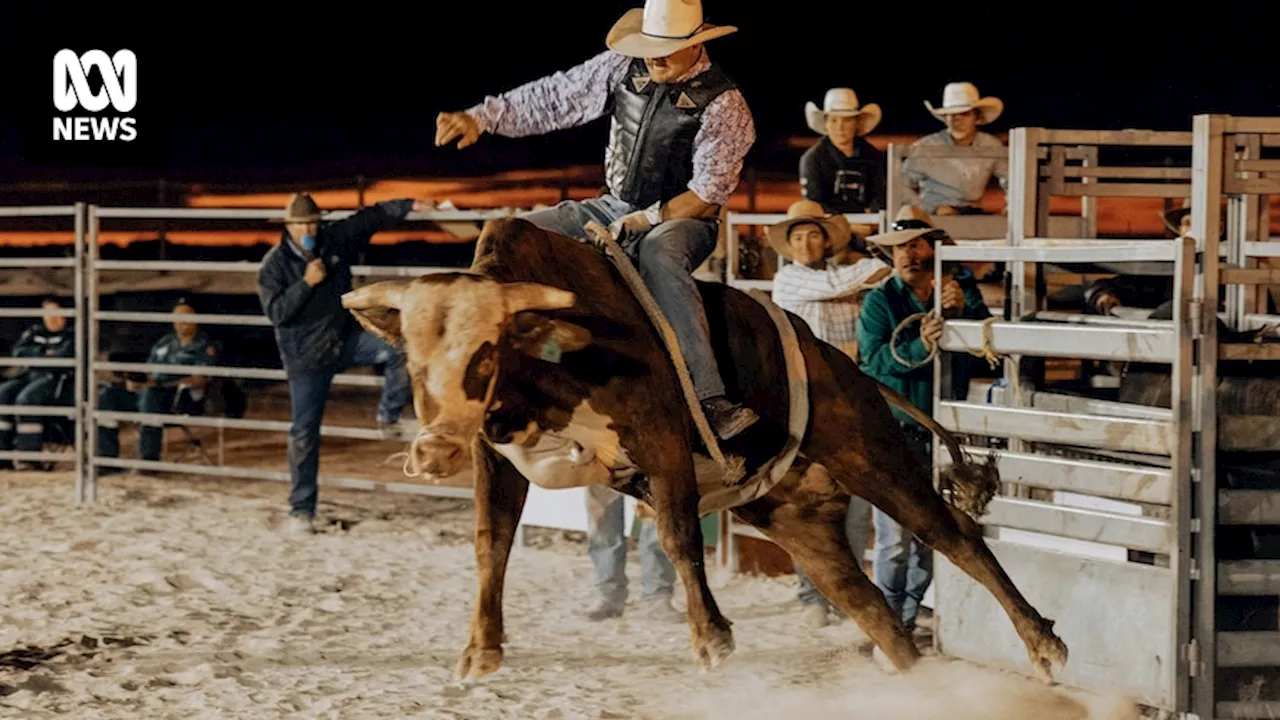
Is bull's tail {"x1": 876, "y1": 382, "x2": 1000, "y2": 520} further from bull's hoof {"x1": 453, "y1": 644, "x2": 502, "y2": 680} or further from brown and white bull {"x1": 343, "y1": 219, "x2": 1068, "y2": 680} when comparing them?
bull's hoof {"x1": 453, "y1": 644, "x2": 502, "y2": 680}

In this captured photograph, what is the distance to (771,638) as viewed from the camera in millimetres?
6797

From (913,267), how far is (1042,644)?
6.35 ft

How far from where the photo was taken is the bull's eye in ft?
12.6

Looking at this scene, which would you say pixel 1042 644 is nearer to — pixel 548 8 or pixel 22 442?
pixel 22 442

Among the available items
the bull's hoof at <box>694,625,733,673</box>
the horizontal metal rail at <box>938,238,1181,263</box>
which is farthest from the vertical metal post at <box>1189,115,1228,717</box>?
the bull's hoof at <box>694,625,733,673</box>

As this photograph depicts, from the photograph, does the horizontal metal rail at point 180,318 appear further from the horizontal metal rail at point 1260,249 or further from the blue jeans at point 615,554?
the horizontal metal rail at point 1260,249

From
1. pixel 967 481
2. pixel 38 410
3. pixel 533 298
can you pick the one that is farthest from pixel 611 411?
pixel 38 410

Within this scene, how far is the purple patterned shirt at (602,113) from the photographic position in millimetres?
4680

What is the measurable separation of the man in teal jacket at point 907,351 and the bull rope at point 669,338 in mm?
1932

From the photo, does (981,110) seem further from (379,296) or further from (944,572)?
(379,296)

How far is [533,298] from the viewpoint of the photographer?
397 cm

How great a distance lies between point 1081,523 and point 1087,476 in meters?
0.17

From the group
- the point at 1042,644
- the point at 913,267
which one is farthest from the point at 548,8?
the point at 1042,644

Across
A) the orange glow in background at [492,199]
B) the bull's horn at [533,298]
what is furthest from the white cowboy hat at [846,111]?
A: the orange glow in background at [492,199]
